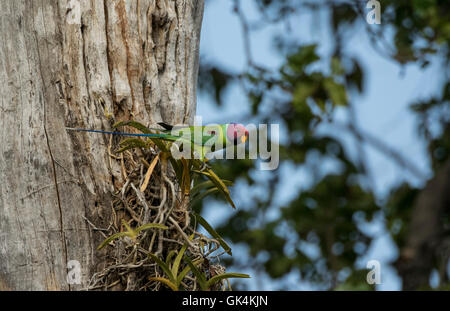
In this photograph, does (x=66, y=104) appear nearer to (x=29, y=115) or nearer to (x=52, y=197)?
(x=29, y=115)

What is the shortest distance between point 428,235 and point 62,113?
14.2 feet

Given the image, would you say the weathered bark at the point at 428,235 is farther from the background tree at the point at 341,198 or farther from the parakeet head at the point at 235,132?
the parakeet head at the point at 235,132

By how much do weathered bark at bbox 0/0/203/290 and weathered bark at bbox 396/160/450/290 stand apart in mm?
3901

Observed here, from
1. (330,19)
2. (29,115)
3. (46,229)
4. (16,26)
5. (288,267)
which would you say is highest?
(330,19)

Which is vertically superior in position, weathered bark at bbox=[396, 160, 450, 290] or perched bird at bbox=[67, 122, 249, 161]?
perched bird at bbox=[67, 122, 249, 161]

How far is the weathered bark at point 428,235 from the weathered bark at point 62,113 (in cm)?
390

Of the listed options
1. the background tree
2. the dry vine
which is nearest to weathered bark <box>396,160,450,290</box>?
the background tree

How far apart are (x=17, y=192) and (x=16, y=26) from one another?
0.57m

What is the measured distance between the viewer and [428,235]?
5273 millimetres

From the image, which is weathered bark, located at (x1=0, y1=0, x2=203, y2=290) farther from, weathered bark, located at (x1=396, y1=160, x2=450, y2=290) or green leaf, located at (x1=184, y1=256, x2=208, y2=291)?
weathered bark, located at (x1=396, y1=160, x2=450, y2=290)

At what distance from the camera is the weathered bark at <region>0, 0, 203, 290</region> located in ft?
5.86

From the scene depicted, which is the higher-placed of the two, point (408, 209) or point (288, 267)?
point (408, 209)
